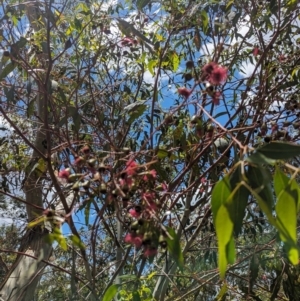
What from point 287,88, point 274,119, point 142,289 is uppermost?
point 287,88

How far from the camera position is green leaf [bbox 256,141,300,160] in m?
0.91

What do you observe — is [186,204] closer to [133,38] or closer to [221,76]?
[133,38]

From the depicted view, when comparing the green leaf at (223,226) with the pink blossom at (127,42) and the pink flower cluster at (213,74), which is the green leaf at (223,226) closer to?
the pink flower cluster at (213,74)

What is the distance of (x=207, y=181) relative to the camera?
2.08 meters

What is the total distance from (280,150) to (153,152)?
70 centimetres

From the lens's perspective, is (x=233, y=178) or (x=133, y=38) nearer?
(x=233, y=178)

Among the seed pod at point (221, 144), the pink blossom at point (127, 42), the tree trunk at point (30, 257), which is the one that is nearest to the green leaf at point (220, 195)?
the seed pod at point (221, 144)

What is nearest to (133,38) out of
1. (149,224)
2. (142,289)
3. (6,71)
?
(6,71)

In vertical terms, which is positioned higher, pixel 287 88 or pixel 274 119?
pixel 287 88

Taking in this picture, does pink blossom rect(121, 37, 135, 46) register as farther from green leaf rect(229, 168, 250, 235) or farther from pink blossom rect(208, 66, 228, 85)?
green leaf rect(229, 168, 250, 235)

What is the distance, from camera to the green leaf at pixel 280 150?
908 millimetres

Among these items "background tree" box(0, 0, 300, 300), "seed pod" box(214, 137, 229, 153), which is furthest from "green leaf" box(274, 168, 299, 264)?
"seed pod" box(214, 137, 229, 153)

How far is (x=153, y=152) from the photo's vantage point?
1581 mm

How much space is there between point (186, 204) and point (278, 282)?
57 centimetres
